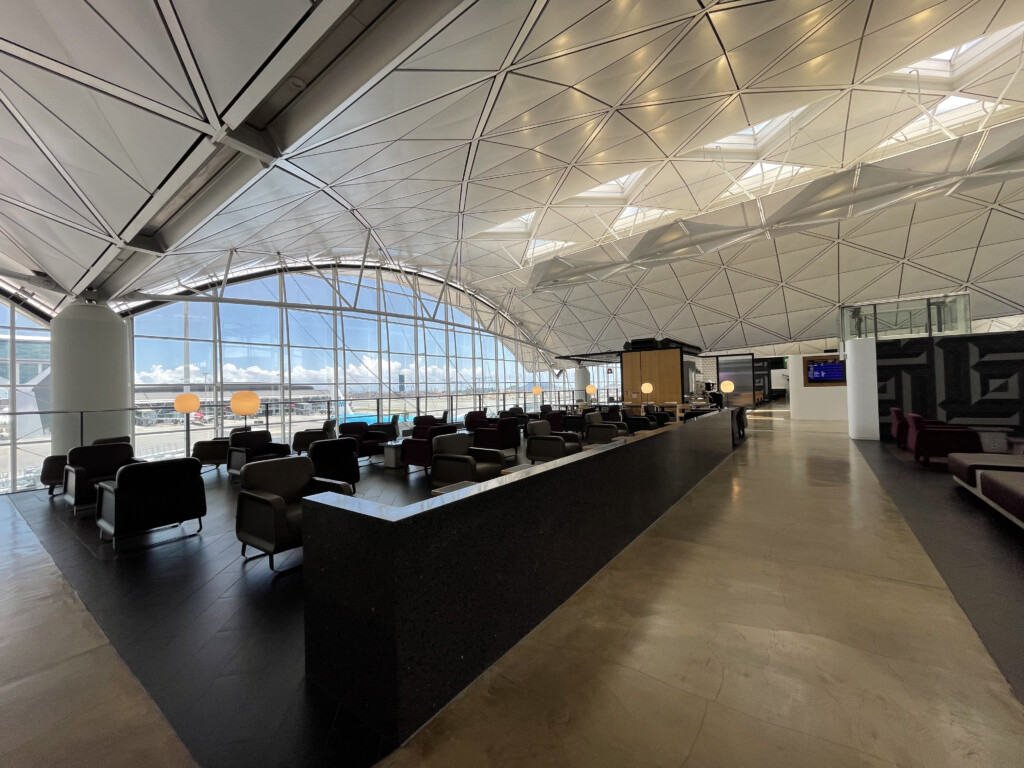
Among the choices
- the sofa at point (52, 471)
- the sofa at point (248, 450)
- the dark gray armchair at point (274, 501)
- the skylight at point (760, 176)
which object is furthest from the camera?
the skylight at point (760, 176)

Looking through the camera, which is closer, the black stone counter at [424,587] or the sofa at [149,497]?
the black stone counter at [424,587]

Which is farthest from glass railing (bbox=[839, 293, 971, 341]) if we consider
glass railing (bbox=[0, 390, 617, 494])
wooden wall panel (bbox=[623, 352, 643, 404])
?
glass railing (bbox=[0, 390, 617, 494])

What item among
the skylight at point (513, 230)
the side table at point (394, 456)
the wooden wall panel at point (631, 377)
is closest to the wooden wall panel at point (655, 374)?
the wooden wall panel at point (631, 377)

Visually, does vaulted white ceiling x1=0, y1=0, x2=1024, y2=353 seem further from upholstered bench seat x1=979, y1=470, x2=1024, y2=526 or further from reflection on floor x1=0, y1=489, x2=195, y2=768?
upholstered bench seat x1=979, y1=470, x2=1024, y2=526

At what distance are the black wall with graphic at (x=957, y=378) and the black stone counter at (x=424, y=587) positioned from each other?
12.8 metres

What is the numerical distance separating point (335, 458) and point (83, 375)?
696cm

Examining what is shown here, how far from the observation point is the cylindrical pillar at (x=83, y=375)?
26.9ft

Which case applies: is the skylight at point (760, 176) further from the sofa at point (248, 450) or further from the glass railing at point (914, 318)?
the sofa at point (248, 450)

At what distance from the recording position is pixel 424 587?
1746mm

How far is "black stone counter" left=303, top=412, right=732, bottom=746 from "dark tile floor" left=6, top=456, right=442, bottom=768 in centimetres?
18

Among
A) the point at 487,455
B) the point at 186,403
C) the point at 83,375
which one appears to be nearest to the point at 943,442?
the point at 487,455

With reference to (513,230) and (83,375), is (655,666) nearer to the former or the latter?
(83,375)

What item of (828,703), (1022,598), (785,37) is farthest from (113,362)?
(785,37)

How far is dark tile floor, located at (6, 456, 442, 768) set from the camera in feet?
5.46
